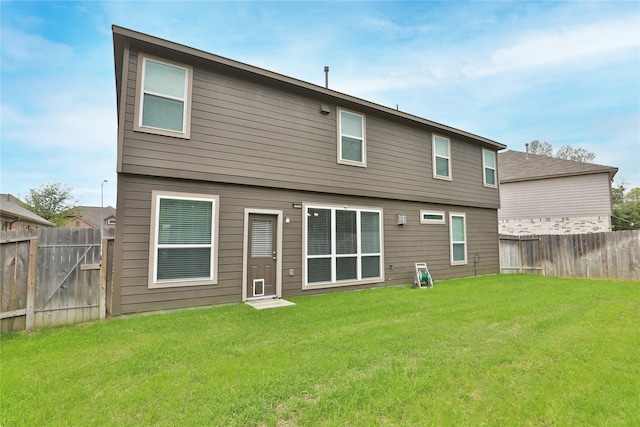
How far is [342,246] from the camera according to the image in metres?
7.34

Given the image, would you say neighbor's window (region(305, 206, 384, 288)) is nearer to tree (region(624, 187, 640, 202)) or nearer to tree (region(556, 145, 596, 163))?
tree (region(556, 145, 596, 163))

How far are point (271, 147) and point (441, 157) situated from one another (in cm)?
589

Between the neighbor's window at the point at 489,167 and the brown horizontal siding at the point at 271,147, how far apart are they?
2.99 meters

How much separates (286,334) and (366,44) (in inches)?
420

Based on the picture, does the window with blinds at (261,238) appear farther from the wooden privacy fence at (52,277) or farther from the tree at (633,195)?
the tree at (633,195)

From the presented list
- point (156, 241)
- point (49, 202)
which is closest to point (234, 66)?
point (156, 241)

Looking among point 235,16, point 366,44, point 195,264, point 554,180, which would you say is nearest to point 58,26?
point 235,16

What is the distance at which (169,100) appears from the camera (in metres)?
5.54

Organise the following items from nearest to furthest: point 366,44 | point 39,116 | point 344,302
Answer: point 344,302 → point 366,44 → point 39,116

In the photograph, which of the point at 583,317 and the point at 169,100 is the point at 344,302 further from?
the point at 169,100

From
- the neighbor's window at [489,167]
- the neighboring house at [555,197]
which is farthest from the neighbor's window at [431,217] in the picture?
the neighboring house at [555,197]

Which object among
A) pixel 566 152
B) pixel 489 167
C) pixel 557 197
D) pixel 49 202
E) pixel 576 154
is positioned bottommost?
pixel 557 197

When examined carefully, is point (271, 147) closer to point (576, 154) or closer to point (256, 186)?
point (256, 186)

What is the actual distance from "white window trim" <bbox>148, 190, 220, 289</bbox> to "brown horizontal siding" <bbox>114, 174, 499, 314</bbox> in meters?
0.08
